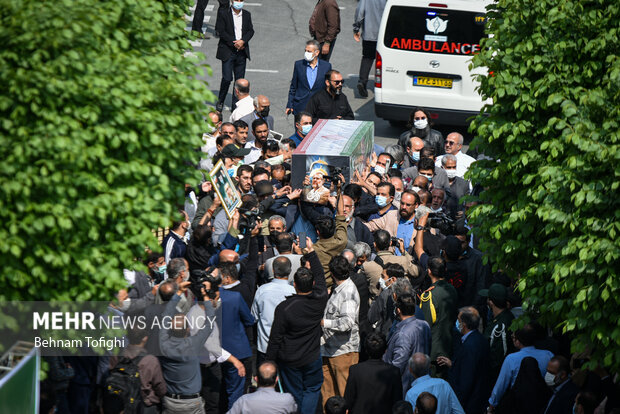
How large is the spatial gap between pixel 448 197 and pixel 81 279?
23.7 ft

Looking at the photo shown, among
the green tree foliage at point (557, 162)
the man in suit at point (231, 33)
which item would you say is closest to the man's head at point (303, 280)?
the green tree foliage at point (557, 162)

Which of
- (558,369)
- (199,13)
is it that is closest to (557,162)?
(558,369)

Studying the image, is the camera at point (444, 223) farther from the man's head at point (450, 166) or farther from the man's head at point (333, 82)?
the man's head at point (333, 82)

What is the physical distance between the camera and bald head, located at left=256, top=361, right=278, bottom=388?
26.0 ft

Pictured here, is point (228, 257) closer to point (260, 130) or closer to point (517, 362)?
point (517, 362)

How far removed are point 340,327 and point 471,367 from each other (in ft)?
4.58

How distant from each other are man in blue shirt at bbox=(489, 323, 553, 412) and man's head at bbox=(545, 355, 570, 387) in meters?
0.20

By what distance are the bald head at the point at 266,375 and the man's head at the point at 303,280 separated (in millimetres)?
949

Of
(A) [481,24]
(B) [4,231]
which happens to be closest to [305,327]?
(B) [4,231]

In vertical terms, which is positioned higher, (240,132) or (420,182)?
(240,132)

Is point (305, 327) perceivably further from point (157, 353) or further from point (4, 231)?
point (4, 231)

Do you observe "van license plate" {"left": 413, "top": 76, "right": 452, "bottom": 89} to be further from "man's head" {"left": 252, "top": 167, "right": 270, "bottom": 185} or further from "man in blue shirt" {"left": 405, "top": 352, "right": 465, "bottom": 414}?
"man in blue shirt" {"left": 405, "top": 352, "right": 465, "bottom": 414}

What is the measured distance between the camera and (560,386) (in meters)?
7.93

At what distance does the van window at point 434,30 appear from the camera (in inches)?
585
